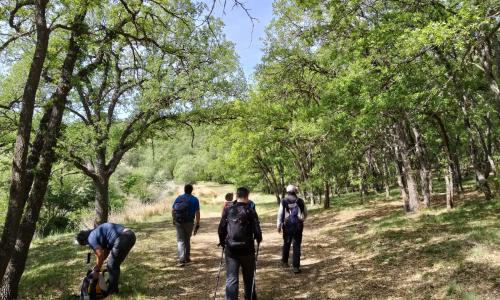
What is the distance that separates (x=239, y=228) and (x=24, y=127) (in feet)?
11.7

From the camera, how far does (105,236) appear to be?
22.1ft

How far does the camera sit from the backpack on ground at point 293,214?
8156 millimetres

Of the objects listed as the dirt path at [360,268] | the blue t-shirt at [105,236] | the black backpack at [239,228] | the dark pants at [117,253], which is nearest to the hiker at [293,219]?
the dirt path at [360,268]

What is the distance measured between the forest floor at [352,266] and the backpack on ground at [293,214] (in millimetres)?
1140

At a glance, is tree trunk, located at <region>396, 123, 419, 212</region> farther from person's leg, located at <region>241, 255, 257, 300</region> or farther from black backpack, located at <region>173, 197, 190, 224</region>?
person's leg, located at <region>241, 255, 257, 300</region>

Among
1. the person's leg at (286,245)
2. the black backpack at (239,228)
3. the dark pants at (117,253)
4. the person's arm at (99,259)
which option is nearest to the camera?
the black backpack at (239,228)

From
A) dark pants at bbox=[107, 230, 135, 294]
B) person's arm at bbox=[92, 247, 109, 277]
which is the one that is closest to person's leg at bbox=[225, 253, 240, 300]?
dark pants at bbox=[107, 230, 135, 294]

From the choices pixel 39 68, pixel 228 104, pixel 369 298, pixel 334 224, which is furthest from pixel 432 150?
pixel 39 68

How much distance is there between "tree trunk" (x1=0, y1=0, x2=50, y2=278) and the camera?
562cm

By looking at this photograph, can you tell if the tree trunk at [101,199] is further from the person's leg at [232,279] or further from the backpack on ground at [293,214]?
the person's leg at [232,279]

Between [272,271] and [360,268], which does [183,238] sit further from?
[360,268]

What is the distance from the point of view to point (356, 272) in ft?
26.1

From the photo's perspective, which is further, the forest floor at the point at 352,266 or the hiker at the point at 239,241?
the forest floor at the point at 352,266

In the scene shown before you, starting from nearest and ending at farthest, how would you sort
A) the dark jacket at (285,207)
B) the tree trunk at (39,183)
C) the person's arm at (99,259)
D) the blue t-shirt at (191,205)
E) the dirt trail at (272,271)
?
the person's arm at (99,259), the dirt trail at (272,271), the tree trunk at (39,183), the dark jacket at (285,207), the blue t-shirt at (191,205)
